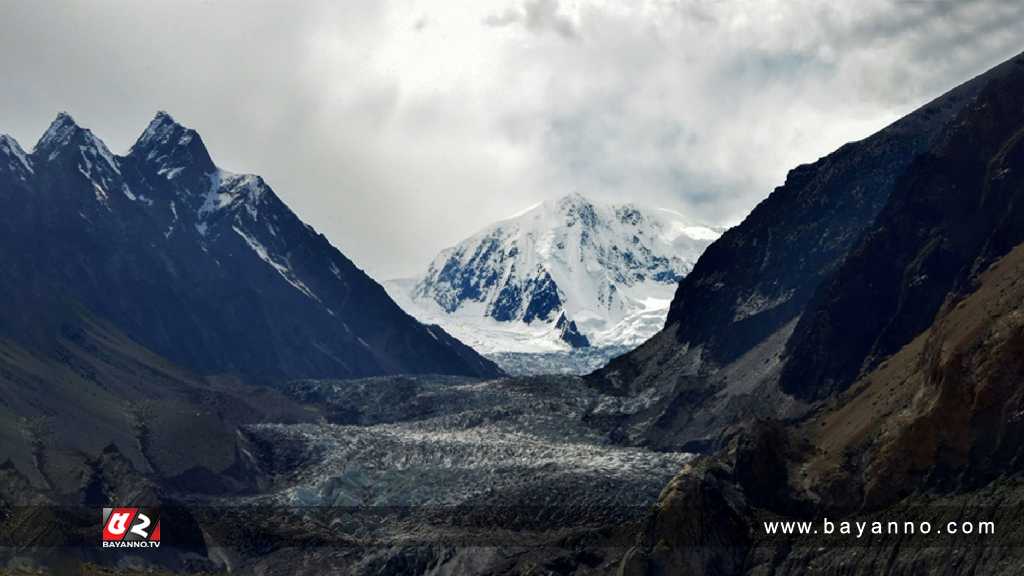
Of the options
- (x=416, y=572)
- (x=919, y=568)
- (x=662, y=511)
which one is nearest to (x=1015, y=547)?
(x=919, y=568)

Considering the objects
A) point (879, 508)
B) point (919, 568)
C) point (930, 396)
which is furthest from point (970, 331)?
point (919, 568)

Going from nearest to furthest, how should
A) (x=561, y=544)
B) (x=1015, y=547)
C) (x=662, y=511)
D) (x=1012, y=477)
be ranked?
(x=1015, y=547) < (x=1012, y=477) < (x=662, y=511) < (x=561, y=544)

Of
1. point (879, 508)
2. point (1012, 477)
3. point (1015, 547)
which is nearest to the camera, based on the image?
point (1015, 547)

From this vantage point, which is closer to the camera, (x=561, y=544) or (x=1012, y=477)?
(x=1012, y=477)

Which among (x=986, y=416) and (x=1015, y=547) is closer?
(x=1015, y=547)

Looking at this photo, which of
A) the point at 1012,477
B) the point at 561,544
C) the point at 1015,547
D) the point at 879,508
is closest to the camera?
the point at 1015,547

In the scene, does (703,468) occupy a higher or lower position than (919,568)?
higher

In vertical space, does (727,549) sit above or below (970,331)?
below

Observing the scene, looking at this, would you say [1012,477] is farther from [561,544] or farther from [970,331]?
[561,544]

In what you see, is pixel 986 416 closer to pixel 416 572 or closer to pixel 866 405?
pixel 866 405
